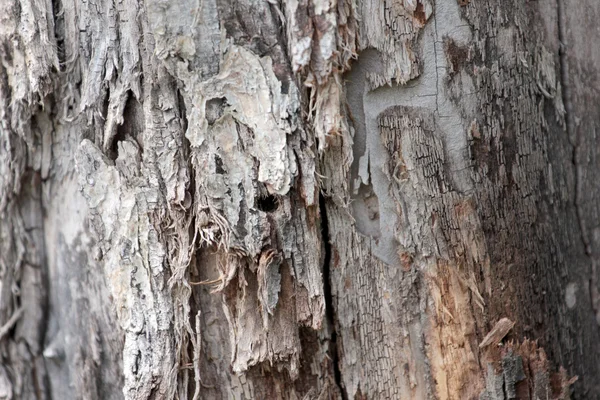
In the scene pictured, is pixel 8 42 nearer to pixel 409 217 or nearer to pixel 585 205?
pixel 409 217

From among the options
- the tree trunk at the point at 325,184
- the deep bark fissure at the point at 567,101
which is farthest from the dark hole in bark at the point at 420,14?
the deep bark fissure at the point at 567,101

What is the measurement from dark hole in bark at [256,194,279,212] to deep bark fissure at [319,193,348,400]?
9 cm

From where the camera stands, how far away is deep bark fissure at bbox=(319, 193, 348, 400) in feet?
3.32

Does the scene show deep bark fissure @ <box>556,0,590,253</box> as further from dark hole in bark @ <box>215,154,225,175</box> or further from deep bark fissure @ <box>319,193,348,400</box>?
dark hole in bark @ <box>215,154,225,175</box>

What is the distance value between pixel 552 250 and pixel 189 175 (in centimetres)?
70

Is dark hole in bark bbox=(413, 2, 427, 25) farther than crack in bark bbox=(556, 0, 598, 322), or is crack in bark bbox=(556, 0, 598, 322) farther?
crack in bark bbox=(556, 0, 598, 322)

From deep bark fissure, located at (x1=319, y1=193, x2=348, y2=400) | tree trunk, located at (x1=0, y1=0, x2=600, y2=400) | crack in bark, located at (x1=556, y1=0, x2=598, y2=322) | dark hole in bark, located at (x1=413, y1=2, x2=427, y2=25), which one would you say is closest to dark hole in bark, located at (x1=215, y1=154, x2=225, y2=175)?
tree trunk, located at (x1=0, y1=0, x2=600, y2=400)

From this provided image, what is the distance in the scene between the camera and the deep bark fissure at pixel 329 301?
1010 millimetres

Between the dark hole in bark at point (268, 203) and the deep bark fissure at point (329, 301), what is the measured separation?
9cm

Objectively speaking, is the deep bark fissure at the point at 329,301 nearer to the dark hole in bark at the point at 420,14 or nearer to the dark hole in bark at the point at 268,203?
the dark hole in bark at the point at 268,203

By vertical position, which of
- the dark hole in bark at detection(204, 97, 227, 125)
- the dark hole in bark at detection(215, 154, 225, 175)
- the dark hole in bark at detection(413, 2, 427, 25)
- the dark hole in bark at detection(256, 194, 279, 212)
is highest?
the dark hole in bark at detection(413, 2, 427, 25)

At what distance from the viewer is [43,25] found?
1.07 m

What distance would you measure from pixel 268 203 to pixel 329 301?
0.22 metres

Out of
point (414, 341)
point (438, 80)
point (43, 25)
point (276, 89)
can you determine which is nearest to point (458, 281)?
point (414, 341)
